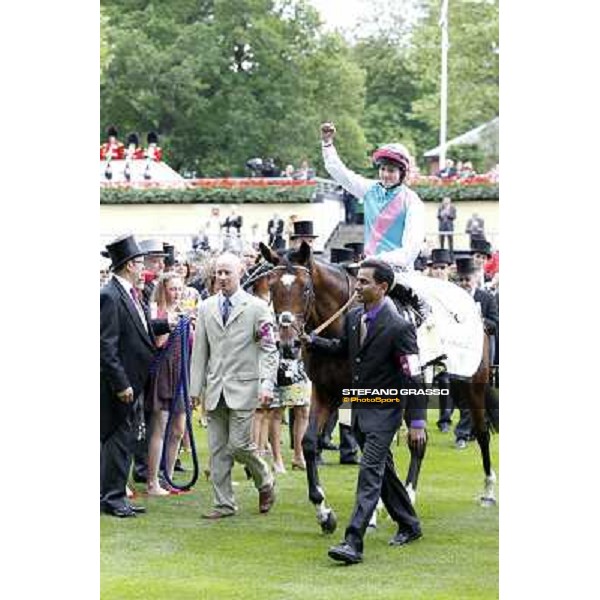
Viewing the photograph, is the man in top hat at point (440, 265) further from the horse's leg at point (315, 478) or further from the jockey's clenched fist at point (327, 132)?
the horse's leg at point (315, 478)

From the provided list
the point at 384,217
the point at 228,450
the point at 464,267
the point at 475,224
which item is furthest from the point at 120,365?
the point at 475,224

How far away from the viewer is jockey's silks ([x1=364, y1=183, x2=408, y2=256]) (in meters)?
10.3

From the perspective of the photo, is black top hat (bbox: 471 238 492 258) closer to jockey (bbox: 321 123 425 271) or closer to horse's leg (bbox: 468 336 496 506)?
horse's leg (bbox: 468 336 496 506)

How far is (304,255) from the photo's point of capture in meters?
10.2

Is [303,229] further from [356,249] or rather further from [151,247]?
[151,247]

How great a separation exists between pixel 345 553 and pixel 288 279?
6.64 ft

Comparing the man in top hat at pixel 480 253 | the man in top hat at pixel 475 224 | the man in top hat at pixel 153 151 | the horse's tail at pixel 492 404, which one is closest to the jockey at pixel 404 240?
the horse's tail at pixel 492 404

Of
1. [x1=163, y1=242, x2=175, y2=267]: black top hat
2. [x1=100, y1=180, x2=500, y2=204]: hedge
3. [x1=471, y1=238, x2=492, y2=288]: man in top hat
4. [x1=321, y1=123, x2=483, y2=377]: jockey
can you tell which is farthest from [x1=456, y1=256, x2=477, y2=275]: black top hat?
[x1=100, y1=180, x2=500, y2=204]: hedge

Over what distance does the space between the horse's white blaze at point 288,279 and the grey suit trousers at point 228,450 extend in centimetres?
101

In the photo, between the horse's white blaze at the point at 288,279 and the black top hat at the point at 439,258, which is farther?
the black top hat at the point at 439,258

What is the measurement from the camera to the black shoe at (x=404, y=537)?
31.7 feet

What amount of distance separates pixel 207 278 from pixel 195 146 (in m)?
20.3
